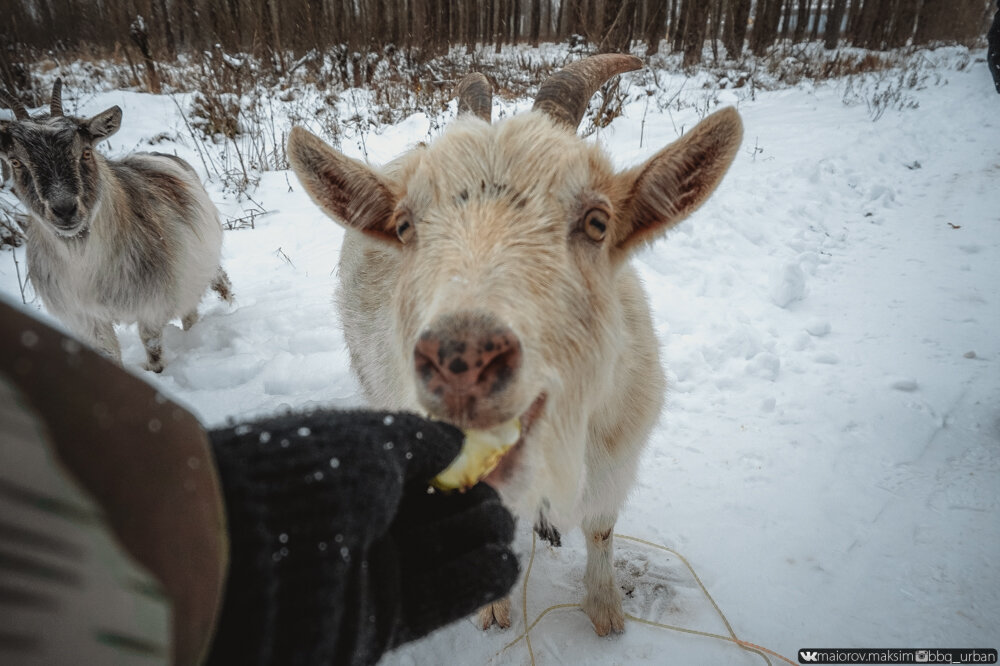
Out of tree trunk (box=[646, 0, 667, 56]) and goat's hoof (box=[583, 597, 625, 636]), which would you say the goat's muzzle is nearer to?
goat's hoof (box=[583, 597, 625, 636])

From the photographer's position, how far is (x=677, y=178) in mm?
1778

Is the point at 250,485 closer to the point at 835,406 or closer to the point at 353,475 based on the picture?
the point at 353,475

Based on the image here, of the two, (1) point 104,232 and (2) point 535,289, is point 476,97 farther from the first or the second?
(1) point 104,232

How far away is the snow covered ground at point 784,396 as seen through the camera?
2.31 meters

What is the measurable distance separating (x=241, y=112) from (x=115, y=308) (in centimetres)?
667

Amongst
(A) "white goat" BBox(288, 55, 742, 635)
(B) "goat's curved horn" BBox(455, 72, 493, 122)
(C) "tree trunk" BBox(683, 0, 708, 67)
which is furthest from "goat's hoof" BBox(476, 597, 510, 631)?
(C) "tree trunk" BBox(683, 0, 708, 67)

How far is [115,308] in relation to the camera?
3863 mm

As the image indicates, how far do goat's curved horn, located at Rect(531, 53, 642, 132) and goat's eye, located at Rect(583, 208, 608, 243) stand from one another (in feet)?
2.99

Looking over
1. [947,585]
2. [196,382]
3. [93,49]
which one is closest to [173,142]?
[196,382]

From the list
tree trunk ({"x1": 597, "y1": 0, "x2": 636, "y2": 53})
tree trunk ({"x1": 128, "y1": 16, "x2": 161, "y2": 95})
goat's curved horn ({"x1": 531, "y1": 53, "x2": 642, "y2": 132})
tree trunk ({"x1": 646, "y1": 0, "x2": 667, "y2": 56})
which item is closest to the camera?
goat's curved horn ({"x1": 531, "y1": 53, "x2": 642, "y2": 132})

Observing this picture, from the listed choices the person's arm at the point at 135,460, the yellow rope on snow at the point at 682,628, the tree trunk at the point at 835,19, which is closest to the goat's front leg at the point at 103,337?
the yellow rope on snow at the point at 682,628

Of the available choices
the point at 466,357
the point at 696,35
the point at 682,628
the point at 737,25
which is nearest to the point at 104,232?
the point at 466,357

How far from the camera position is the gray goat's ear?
3.70 m

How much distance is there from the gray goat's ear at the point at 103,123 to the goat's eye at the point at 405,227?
3.32 metres
